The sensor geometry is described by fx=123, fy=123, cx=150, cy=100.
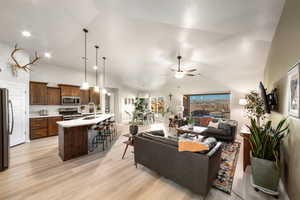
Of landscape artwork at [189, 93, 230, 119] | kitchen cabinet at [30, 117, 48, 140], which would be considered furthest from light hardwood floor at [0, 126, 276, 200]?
landscape artwork at [189, 93, 230, 119]

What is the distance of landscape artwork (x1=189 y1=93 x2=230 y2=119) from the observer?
7118 mm

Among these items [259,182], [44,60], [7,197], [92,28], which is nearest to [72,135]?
[7,197]

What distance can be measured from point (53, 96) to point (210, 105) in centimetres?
826

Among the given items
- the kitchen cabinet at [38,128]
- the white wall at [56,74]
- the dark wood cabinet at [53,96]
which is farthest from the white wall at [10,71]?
the dark wood cabinet at [53,96]

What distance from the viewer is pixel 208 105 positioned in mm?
7609

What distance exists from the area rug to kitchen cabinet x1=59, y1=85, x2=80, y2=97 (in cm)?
643

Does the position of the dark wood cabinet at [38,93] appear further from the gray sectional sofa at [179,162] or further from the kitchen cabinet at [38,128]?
the gray sectional sofa at [179,162]

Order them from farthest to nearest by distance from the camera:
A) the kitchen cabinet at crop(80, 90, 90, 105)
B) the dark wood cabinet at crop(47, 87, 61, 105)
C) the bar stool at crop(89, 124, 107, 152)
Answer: the kitchen cabinet at crop(80, 90, 90, 105), the dark wood cabinet at crop(47, 87, 61, 105), the bar stool at crop(89, 124, 107, 152)

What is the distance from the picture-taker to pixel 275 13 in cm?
219

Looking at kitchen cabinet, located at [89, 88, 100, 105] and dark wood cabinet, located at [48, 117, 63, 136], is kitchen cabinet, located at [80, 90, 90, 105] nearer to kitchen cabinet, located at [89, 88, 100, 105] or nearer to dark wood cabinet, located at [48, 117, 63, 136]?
kitchen cabinet, located at [89, 88, 100, 105]

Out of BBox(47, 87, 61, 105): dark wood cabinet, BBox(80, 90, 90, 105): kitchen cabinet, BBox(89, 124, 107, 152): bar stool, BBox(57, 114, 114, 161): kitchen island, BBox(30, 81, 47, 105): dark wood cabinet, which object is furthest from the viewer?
BBox(80, 90, 90, 105): kitchen cabinet

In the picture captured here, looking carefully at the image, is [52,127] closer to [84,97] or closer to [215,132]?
[84,97]

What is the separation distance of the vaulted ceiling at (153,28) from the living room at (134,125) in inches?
0.9

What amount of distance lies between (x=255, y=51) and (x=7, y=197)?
6293 millimetres
